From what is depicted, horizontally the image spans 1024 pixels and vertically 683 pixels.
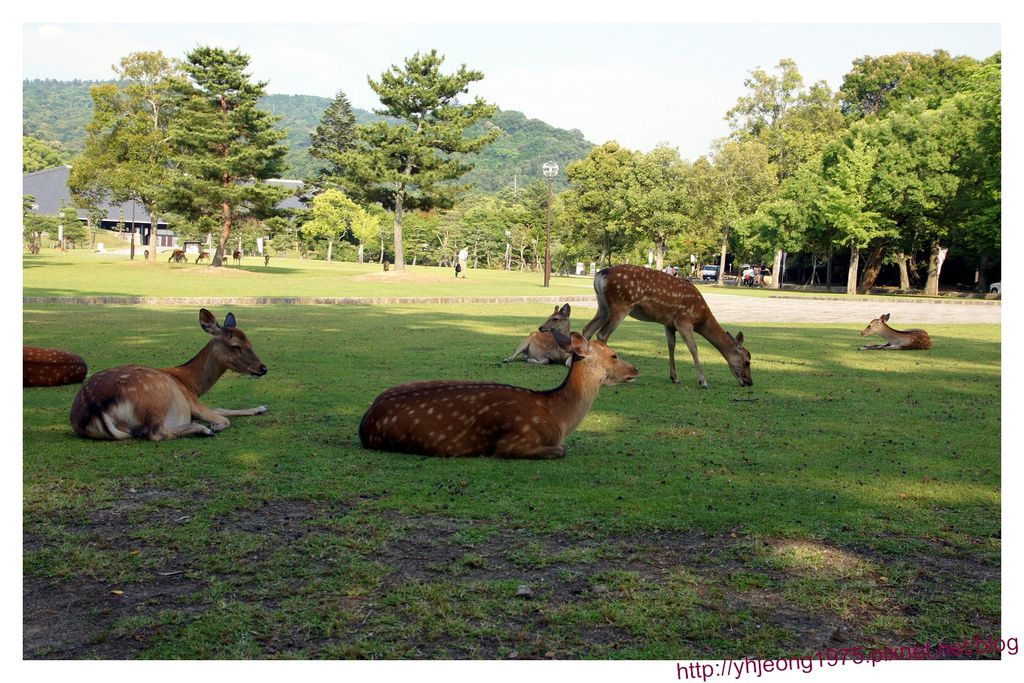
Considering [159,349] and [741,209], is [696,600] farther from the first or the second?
[741,209]

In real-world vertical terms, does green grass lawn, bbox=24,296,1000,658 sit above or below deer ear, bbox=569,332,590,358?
below

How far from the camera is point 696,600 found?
3.94 meters

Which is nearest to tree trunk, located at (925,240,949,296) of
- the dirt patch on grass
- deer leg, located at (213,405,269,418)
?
deer leg, located at (213,405,269,418)

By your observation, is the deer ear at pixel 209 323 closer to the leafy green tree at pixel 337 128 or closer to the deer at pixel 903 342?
the deer at pixel 903 342

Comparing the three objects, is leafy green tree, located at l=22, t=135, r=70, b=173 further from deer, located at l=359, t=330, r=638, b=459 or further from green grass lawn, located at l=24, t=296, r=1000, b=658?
deer, located at l=359, t=330, r=638, b=459

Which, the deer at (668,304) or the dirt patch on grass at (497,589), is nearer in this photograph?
the dirt patch on grass at (497,589)

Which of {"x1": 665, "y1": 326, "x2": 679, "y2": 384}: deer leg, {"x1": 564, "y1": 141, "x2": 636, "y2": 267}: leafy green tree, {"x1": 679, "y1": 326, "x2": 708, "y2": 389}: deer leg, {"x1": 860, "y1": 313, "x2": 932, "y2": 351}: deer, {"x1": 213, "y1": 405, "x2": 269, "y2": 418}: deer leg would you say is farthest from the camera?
{"x1": 564, "y1": 141, "x2": 636, "y2": 267}: leafy green tree

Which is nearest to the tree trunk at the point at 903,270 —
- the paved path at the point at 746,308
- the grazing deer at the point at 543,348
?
the paved path at the point at 746,308

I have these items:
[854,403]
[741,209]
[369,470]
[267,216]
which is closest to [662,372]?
[854,403]

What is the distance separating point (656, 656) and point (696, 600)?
559 millimetres

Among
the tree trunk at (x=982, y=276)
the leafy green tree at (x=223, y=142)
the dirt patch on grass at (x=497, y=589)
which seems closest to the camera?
the dirt patch on grass at (x=497, y=589)

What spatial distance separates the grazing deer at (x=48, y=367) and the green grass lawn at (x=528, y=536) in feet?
1.24

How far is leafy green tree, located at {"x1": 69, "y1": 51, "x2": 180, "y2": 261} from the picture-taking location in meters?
50.0

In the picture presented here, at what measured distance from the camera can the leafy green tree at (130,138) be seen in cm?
5000
